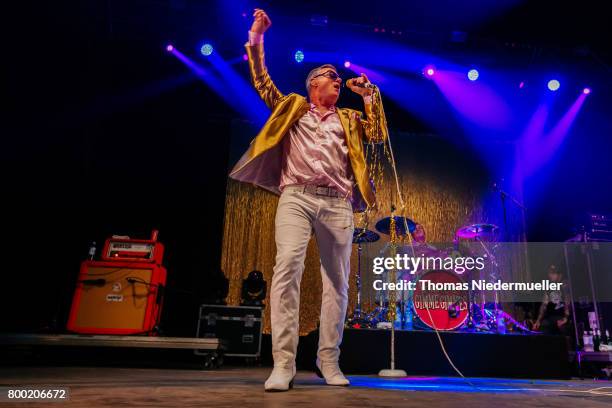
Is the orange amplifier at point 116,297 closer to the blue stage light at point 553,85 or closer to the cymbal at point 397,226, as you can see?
the cymbal at point 397,226

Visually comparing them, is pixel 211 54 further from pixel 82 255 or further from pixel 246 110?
pixel 82 255

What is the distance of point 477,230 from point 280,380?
4.15 metres

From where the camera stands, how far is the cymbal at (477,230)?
5.43 meters

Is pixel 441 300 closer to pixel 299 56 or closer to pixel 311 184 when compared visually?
pixel 299 56

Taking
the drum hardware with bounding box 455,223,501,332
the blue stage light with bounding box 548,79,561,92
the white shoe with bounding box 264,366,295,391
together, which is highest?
the blue stage light with bounding box 548,79,561,92

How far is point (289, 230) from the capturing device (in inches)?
90.4

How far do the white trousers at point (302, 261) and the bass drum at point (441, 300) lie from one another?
3637mm

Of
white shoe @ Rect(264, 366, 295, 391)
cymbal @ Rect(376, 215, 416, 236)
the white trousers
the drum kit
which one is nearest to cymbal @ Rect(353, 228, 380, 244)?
the drum kit

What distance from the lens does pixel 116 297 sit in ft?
15.1

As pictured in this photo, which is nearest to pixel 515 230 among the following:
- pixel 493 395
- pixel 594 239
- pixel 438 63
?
pixel 594 239

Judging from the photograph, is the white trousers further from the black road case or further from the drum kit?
the black road case

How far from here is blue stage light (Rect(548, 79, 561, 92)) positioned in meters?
6.47

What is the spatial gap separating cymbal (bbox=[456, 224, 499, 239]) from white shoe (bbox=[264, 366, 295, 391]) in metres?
3.97

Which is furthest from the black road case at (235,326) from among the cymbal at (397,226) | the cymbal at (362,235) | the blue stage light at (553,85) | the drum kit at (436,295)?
the blue stage light at (553,85)
